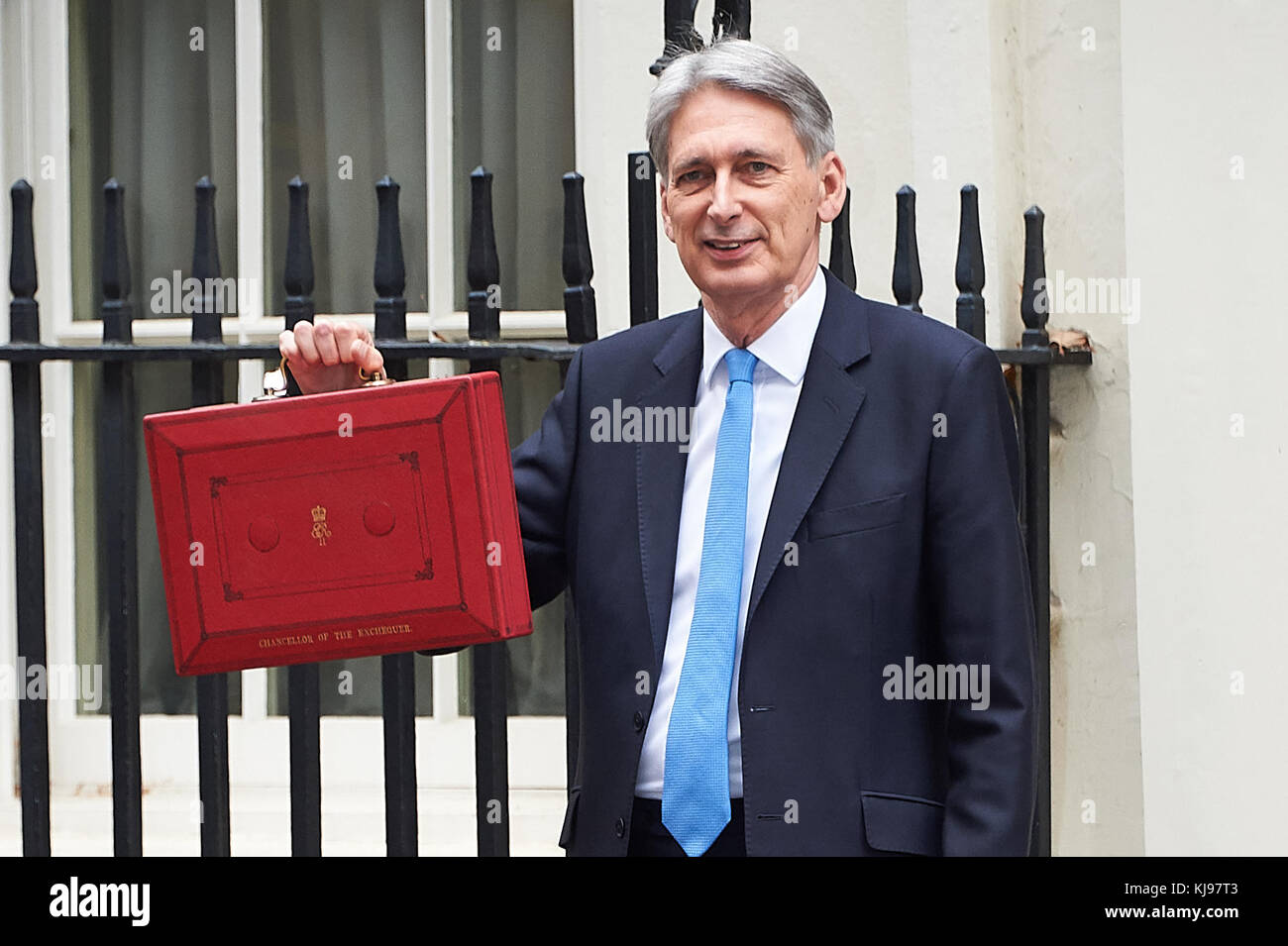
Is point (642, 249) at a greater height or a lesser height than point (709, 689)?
greater

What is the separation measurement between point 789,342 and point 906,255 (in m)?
1.11

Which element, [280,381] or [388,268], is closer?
[280,381]

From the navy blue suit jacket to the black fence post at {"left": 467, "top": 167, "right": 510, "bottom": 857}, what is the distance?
0.91m

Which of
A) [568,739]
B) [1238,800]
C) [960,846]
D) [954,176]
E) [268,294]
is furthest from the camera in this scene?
[268,294]

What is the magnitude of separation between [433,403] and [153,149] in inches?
124

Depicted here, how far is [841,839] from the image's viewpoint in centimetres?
206

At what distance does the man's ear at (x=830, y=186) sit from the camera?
7.30 ft

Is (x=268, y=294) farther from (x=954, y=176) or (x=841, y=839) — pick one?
(x=841, y=839)

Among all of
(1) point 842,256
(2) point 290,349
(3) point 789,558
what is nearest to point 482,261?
(1) point 842,256

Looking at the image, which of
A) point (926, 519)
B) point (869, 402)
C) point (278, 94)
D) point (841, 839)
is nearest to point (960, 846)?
point (841, 839)

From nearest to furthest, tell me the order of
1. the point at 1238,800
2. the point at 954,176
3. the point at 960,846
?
the point at 960,846
the point at 1238,800
the point at 954,176

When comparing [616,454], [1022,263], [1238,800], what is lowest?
[1238,800]

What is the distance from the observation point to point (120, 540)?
3.09 m

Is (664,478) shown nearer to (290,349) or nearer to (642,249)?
(290,349)
